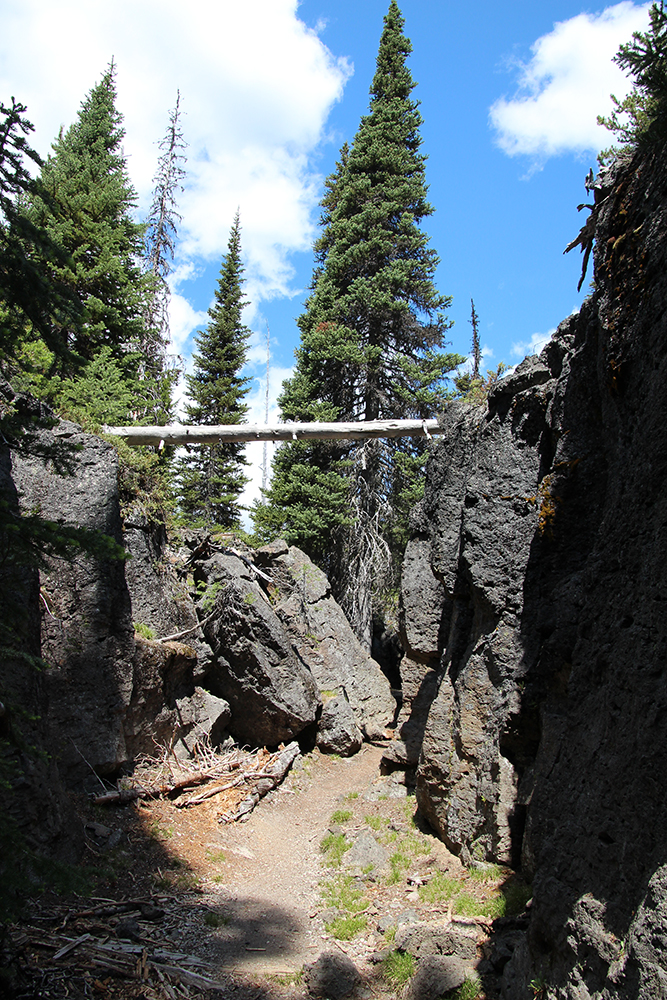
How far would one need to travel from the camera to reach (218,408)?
23109 millimetres

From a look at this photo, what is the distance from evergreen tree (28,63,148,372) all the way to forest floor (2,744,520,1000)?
10942 millimetres

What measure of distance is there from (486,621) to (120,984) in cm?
565

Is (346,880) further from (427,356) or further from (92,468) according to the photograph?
(427,356)

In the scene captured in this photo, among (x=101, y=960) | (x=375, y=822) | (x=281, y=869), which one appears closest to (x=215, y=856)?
(x=281, y=869)

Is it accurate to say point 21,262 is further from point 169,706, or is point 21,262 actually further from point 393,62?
point 393,62

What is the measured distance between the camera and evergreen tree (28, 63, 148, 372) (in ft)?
50.4

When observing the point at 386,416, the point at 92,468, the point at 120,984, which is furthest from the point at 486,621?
the point at 386,416

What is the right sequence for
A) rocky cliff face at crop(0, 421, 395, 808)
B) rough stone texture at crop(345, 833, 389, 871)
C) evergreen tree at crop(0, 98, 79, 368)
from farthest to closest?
1. rocky cliff face at crop(0, 421, 395, 808)
2. rough stone texture at crop(345, 833, 389, 871)
3. evergreen tree at crop(0, 98, 79, 368)

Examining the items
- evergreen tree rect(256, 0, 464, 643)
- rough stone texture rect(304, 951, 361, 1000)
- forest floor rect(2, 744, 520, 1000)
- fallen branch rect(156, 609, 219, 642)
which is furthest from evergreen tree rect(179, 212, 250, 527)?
A: rough stone texture rect(304, 951, 361, 1000)

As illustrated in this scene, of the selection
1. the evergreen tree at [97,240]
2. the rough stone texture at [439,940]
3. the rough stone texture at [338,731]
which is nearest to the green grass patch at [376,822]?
the rough stone texture at [439,940]

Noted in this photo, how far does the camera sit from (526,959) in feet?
14.2

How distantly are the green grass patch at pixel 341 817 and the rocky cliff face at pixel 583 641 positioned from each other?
2.52 meters

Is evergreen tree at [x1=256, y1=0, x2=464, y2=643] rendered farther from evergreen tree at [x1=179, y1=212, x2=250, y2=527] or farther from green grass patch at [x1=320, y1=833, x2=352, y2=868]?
green grass patch at [x1=320, y1=833, x2=352, y2=868]

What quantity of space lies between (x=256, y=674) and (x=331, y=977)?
25.7ft
